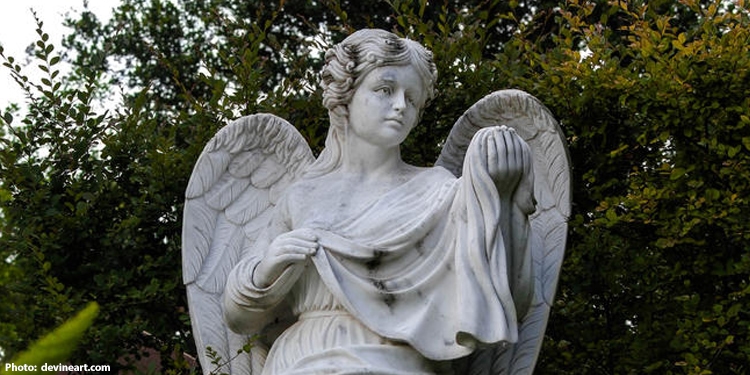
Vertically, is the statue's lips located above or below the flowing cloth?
above

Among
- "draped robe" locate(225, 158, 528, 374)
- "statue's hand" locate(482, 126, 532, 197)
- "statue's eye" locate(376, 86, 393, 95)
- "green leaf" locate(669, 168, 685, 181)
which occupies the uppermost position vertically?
"statue's eye" locate(376, 86, 393, 95)

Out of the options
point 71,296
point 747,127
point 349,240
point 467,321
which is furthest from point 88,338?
point 747,127

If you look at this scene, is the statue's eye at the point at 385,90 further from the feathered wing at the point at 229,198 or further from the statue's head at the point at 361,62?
the feathered wing at the point at 229,198

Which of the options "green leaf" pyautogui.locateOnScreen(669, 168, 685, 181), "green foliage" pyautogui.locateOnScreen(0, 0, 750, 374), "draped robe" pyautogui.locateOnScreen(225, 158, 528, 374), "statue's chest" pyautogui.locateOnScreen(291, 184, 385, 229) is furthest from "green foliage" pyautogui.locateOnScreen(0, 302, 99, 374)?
"green leaf" pyautogui.locateOnScreen(669, 168, 685, 181)

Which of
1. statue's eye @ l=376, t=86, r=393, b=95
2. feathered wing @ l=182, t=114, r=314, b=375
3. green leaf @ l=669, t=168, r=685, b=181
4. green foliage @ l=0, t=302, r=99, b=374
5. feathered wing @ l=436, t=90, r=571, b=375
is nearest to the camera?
green foliage @ l=0, t=302, r=99, b=374

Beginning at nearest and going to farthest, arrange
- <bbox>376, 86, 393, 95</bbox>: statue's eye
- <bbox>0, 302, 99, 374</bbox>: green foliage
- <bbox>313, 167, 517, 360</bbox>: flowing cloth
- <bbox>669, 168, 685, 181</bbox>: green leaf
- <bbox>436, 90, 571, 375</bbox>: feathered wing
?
1. <bbox>0, 302, 99, 374</bbox>: green foliage
2. <bbox>313, 167, 517, 360</bbox>: flowing cloth
3. <bbox>376, 86, 393, 95</bbox>: statue's eye
4. <bbox>436, 90, 571, 375</bbox>: feathered wing
5. <bbox>669, 168, 685, 181</bbox>: green leaf

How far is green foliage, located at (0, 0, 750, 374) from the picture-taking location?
5.96 metres

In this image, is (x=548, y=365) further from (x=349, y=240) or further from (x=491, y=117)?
(x=349, y=240)

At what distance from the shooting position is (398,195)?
4945 millimetres

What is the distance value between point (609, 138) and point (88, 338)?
104 inches

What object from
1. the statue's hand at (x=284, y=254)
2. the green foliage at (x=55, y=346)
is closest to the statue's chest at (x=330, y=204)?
the statue's hand at (x=284, y=254)

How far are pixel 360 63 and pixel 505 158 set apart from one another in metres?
0.69

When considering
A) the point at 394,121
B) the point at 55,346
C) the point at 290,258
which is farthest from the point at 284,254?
the point at 55,346

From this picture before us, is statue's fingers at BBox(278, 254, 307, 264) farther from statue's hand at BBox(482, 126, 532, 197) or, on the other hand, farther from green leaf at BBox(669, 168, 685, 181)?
green leaf at BBox(669, 168, 685, 181)
